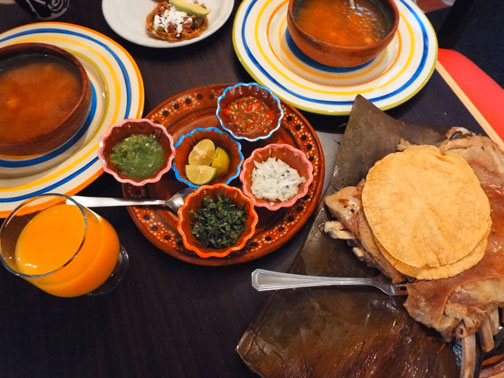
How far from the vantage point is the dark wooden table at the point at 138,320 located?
5.13 feet

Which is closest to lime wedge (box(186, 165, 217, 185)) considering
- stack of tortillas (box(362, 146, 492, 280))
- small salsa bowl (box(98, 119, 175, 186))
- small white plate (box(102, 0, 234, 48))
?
small salsa bowl (box(98, 119, 175, 186))

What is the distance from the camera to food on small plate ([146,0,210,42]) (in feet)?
7.33

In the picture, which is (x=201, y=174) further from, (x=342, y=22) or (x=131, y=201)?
(x=342, y=22)

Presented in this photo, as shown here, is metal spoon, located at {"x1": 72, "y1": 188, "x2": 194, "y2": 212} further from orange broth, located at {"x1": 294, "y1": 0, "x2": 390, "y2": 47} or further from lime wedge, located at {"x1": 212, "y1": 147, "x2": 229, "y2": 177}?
orange broth, located at {"x1": 294, "y1": 0, "x2": 390, "y2": 47}

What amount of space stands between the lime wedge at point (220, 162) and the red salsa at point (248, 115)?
0.17m

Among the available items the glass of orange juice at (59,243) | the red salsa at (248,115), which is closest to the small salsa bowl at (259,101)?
the red salsa at (248,115)

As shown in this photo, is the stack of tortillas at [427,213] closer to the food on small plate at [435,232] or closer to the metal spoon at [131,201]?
the food on small plate at [435,232]

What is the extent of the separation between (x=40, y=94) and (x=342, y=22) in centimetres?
175

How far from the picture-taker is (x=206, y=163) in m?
1.86

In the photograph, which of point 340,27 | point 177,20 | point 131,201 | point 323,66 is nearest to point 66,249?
point 131,201

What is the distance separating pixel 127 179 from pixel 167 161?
0.21 metres

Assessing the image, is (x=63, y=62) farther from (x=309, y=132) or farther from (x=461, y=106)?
(x=461, y=106)

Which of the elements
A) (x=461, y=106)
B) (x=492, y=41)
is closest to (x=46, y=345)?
(x=461, y=106)

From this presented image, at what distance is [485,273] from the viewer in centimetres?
160
